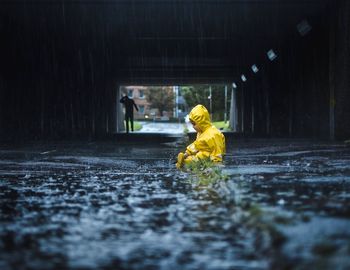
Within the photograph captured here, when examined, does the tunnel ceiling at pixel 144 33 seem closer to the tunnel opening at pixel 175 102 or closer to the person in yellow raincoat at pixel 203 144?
the person in yellow raincoat at pixel 203 144

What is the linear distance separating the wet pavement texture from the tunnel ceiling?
12.3 metres

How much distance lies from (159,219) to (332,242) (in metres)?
1.89

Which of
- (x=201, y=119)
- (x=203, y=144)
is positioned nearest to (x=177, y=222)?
(x=203, y=144)

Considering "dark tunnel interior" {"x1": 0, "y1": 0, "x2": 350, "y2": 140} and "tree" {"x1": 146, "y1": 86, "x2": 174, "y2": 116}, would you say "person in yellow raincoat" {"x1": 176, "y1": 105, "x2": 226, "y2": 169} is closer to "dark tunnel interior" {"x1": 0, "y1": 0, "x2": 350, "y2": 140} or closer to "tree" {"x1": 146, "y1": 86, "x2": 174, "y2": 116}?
"dark tunnel interior" {"x1": 0, "y1": 0, "x2": 350, "y2": 140}

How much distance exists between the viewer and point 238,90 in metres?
53.9

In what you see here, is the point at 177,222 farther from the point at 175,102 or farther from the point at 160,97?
the point at 175,102

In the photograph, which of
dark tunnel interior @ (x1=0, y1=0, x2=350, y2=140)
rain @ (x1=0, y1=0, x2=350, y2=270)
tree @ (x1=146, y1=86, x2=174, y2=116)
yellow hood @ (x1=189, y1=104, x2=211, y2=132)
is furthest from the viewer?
tree @ (x1=146, y1=86, x2=174, y2=116)

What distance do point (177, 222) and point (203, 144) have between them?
6.70m

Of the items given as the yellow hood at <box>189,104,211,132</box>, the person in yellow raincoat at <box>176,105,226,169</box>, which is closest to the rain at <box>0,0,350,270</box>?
the person in yellow raincoat at <box>176,105,226,169</box>

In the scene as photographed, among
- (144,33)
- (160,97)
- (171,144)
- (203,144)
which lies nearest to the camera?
(203,144)

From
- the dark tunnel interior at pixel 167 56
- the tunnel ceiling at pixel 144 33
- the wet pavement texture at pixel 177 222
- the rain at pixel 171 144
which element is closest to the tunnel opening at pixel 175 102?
the rain at pixel 171 144

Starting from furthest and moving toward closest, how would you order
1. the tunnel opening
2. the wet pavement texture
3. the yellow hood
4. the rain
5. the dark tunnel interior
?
the tunnel opening → the dark tunnel interior → the yellow hood → the rain → the wet pavement texture

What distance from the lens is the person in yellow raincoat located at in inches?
497

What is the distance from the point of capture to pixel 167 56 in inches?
1590
